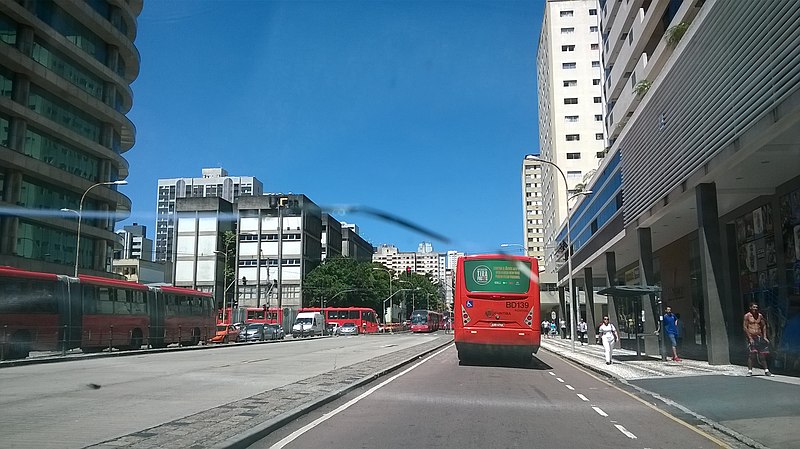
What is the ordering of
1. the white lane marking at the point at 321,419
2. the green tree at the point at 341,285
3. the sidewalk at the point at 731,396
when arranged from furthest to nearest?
1. the green tree at the point at 341,285
2. the sidewalk at the point at 731,396
3. the white lane marking at the point at 321,419

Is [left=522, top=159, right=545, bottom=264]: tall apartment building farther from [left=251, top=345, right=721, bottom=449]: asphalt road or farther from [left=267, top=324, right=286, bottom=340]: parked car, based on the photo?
[left=251, top=345, right=721, bottom=449]: asphalt road

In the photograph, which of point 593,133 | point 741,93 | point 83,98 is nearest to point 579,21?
point 593,133

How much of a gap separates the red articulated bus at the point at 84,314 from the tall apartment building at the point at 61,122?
8130 mm

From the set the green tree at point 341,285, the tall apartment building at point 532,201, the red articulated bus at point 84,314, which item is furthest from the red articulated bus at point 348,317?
the tall apartment building at point 532,201

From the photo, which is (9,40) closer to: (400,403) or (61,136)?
(61,136)

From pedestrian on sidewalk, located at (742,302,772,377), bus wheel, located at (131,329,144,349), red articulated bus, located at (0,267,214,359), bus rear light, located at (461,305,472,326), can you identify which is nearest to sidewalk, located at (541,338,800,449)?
pedestrian on sidewalk, located at (742,302,772,377)

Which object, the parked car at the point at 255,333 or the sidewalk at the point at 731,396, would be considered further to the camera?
the parked car at the point at 255,333

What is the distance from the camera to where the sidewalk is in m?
8.83

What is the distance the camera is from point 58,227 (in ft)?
145

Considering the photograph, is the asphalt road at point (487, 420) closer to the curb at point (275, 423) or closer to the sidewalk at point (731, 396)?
the curb at point (275, 423)

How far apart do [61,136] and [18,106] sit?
5.34 meters

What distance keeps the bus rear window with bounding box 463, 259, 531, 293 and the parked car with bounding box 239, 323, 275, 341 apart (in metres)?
31.9

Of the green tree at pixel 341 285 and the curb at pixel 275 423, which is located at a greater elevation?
the green tree at pixel 341 285

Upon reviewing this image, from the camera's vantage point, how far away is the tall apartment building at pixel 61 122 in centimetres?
3953
